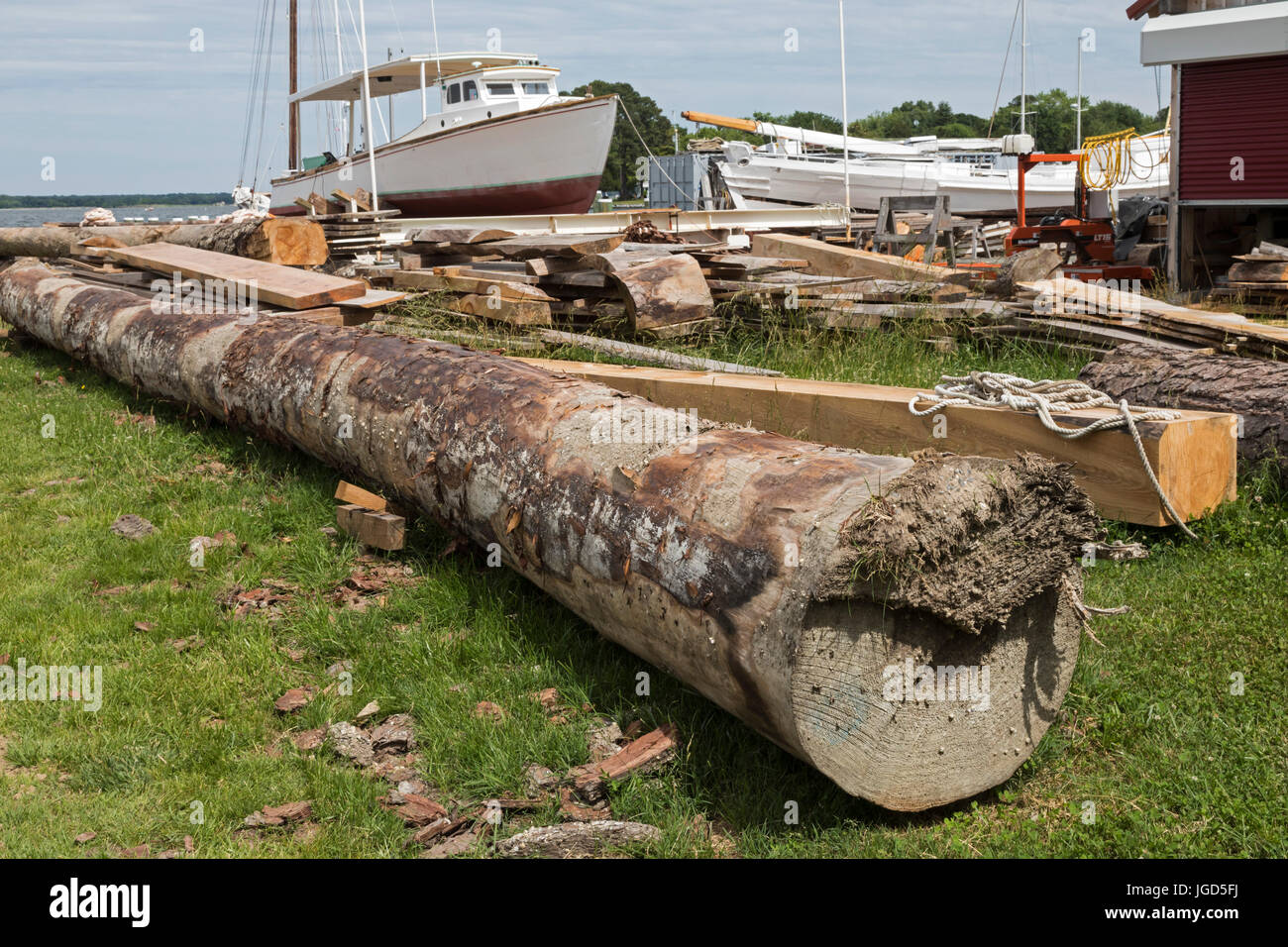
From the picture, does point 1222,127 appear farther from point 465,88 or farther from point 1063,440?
point 465,88

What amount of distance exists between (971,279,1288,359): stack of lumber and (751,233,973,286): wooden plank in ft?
4.39

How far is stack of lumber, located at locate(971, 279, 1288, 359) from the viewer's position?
6.68 meters

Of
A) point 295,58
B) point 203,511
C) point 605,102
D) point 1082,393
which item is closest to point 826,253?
point 1082,393

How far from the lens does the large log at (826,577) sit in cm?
293

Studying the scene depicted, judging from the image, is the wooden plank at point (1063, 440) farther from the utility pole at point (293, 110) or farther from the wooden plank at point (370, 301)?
the utility pole at point (293, 110)

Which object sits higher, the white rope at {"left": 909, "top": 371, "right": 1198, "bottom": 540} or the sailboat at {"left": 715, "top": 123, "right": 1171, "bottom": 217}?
the sailboat at {"left": 715, "top": 123, "right": 1171, "bottom": 217}

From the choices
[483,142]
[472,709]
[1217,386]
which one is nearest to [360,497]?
[472,709]

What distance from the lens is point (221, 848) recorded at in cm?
310

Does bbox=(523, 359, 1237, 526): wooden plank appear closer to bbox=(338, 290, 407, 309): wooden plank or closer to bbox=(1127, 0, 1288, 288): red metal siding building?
bbox=(338, 290, 407, 309): wooden plank

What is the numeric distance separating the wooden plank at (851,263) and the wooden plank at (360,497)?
564 cm

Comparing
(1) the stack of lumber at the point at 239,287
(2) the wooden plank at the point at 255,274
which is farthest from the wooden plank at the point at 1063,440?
(2) the wooden plank at the point at 255,274

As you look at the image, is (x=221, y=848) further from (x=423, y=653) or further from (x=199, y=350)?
(x=199, y=350)

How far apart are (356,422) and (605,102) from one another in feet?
61.6

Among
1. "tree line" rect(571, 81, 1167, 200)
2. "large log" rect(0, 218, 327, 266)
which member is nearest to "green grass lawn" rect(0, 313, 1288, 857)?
"large log" rect(0, 218, 327, 266)
